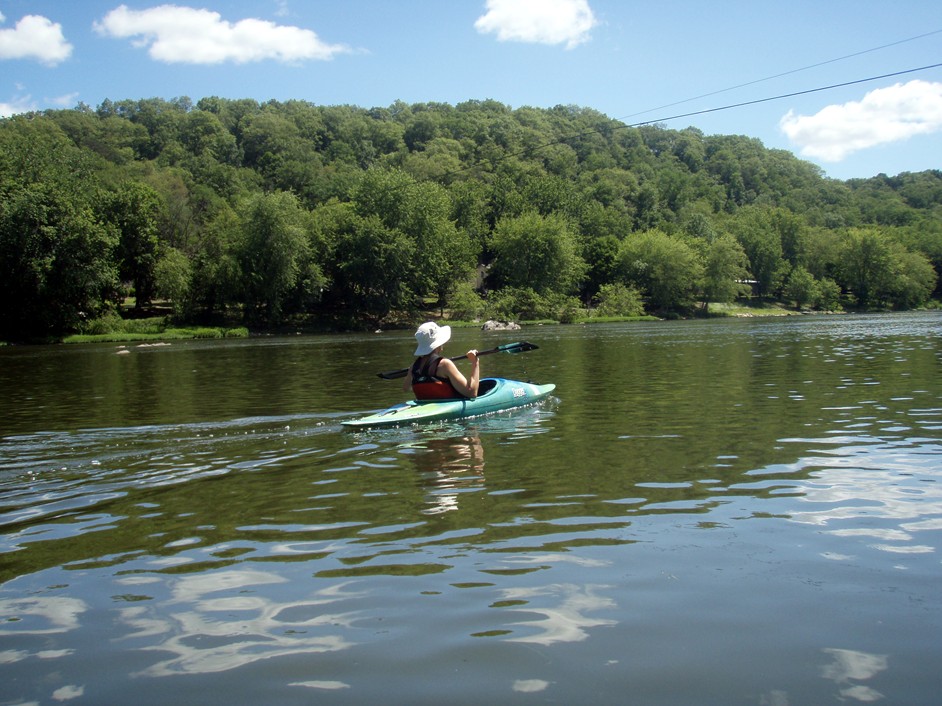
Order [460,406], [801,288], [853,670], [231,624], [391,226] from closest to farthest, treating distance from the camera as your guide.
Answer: [853,670]
[231,624]
[460,406]
[391,226]
[801,288]

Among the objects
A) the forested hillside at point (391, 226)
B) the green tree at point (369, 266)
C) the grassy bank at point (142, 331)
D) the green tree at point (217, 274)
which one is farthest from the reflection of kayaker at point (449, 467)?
the green tree at point (369, 266)

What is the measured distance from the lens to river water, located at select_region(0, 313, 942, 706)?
3742 mm

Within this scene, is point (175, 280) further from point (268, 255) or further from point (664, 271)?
point (664, 271)

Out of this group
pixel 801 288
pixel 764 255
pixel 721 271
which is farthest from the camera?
pixel 764 255

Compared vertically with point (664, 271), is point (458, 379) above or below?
below

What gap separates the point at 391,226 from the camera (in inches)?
2906

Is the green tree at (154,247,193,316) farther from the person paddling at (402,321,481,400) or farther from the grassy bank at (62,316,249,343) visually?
the person paddling at (402,321,481,400)

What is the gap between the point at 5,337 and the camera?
5212 centimetres

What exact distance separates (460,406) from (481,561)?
6.90 meters

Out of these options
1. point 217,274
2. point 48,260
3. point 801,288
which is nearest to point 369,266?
point 217,274

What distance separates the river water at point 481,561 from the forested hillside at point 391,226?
48415mm

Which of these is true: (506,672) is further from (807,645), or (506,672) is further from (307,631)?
(807,645)

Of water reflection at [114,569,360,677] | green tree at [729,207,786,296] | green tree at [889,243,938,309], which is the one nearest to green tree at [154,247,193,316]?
water reflection at [114,569,360,677]

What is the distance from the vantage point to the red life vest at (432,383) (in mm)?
12336
